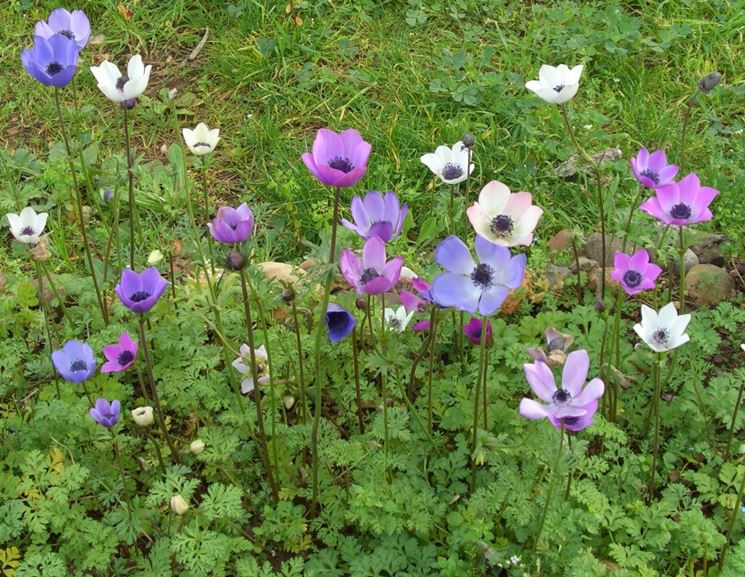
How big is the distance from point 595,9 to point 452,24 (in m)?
0.67

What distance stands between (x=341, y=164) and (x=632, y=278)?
0.77 metres

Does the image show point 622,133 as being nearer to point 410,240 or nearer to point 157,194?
point 410,240

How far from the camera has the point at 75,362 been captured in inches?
82.1

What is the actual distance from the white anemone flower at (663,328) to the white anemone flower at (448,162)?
0.66 metres

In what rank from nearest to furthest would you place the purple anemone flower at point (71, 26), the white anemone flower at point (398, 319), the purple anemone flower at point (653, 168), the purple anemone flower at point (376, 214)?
the purple anemone flower at point (376, 214) → the purple anemone flower at point (653, 168) → the white anemone flower at point (398, 319) → the purple anemone flower at point (71, 26)

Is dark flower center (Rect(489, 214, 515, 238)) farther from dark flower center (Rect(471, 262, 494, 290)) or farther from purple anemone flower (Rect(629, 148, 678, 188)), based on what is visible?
purple anemone flower (Rect(629, 148, 678, 188))

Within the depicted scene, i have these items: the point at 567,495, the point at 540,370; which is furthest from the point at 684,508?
the point at 540,370

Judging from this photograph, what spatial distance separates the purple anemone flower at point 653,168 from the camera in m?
2.13

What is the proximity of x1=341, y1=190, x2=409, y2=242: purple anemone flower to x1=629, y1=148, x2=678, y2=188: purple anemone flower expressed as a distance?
0.65m

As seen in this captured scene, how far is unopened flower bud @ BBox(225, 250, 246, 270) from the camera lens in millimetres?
1677

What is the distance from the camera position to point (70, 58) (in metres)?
2.21

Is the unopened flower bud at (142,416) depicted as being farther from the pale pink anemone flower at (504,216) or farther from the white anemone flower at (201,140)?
the pale pink anemone flower at (504,216)

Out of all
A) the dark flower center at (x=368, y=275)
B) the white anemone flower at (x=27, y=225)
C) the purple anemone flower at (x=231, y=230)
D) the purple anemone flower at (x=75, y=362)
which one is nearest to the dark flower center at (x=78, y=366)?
the purple anemone flower at (x=75, y=362)

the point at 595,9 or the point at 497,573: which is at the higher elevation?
the point at 595,9
